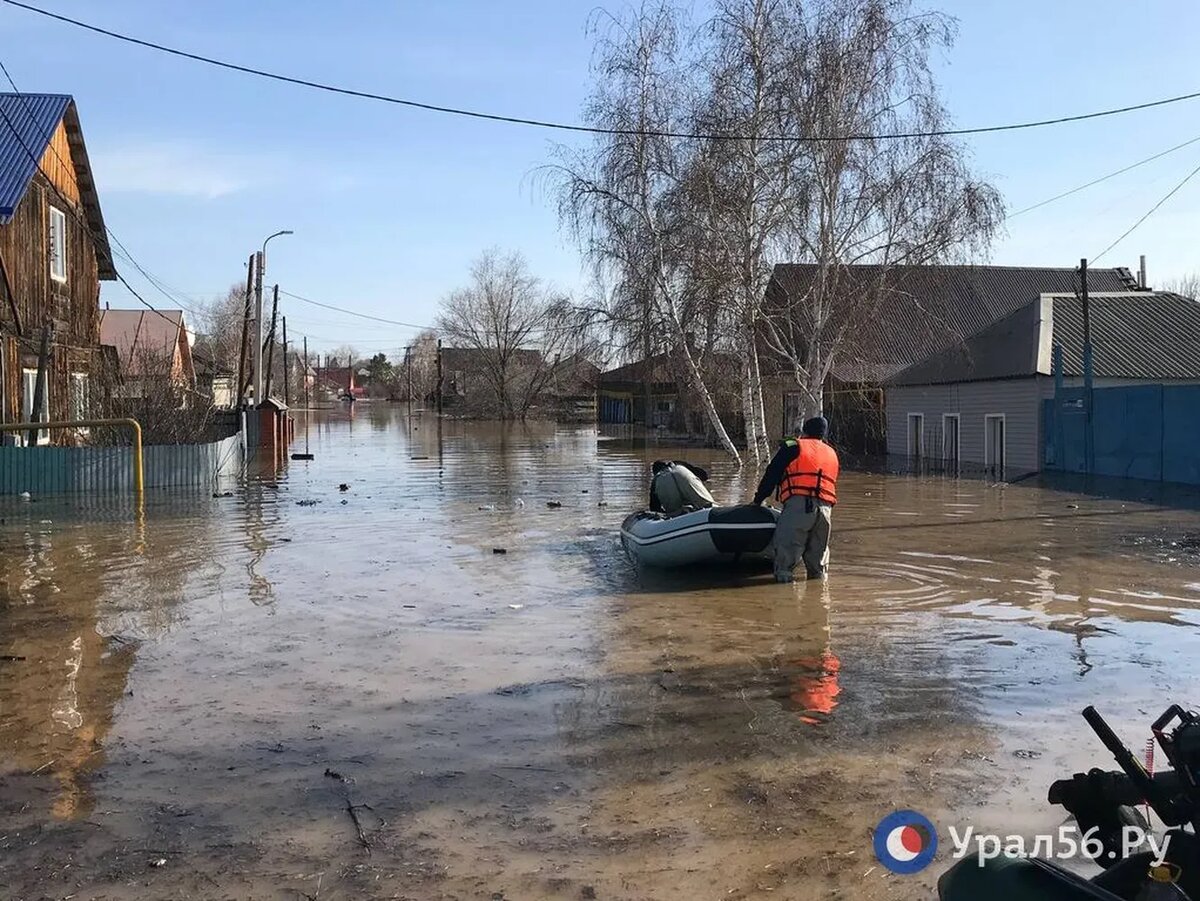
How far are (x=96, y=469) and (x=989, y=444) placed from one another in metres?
22.2

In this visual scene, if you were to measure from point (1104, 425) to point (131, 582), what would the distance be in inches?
851

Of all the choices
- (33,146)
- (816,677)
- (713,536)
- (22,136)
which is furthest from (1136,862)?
(22,136)

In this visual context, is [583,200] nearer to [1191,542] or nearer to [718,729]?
[1191,542]

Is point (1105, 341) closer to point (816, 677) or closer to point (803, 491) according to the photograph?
point (803, 491)

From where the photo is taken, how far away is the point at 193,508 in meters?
18.6

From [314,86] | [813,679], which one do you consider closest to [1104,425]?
[314,86]

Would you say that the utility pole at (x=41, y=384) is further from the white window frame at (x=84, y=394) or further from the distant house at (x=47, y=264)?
the white window frame at (x=84, y=394)

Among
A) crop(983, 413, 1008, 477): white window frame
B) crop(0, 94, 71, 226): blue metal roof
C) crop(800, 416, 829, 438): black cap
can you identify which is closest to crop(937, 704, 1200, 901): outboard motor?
crop(800, 416, 829, 438): black cap

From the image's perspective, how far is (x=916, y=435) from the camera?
112 feet

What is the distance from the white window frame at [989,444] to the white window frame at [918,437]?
3290 mm

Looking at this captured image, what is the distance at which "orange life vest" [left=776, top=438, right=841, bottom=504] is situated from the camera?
10.5 meters

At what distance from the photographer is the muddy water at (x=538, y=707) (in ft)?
14.7

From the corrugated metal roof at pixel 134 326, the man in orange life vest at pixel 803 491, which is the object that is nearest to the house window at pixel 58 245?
the man in orange life vest at pixel 803 491

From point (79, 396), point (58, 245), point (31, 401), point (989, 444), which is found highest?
point (58, 245)
